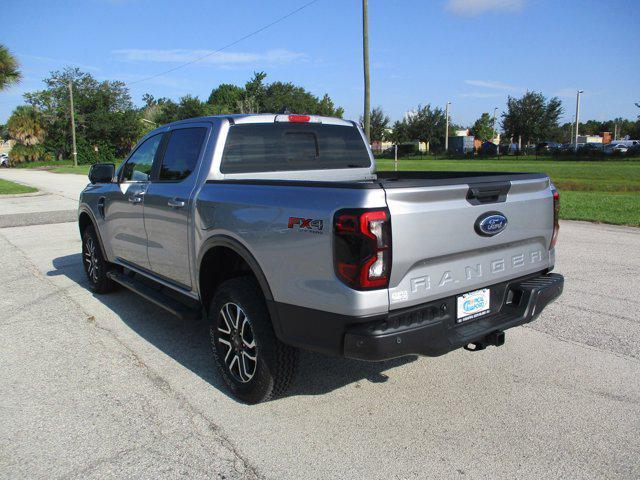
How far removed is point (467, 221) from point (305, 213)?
963 mm

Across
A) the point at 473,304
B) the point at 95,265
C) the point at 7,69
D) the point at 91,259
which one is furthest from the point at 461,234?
the point at 7,69

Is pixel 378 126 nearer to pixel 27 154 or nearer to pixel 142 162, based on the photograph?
pixel 27 154

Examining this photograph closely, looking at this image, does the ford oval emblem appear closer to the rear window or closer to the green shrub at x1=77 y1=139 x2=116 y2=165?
the rear window

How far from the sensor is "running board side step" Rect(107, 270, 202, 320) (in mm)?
4332

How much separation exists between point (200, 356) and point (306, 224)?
6.83ft

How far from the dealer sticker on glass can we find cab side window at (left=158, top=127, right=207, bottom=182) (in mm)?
2316

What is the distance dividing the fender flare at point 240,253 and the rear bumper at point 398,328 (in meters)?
0.12

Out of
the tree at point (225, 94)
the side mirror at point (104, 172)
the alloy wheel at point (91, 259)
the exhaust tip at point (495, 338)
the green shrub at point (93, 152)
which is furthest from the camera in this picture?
the tree at point (225, 94)

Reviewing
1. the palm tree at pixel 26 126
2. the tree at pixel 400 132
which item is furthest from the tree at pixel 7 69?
the tree at pixel 400 132

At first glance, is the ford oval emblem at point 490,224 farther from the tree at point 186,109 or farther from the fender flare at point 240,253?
the tree at point 186,109

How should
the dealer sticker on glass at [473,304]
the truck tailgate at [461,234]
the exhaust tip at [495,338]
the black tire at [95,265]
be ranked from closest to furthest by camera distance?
1. the truck tailgate at [461,234]
2. the dealer sticker on glass at [473,304]
3. the exhaust tip at [495,338]
4. the black tire at [95,265]

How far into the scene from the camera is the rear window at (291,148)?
4301 mm

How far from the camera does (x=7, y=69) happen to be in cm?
2622

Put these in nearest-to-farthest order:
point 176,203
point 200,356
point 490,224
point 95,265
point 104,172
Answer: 1. point 490,224
2. point 176,203
3. point 200,356
4. point 104,172
5. point 95,265
